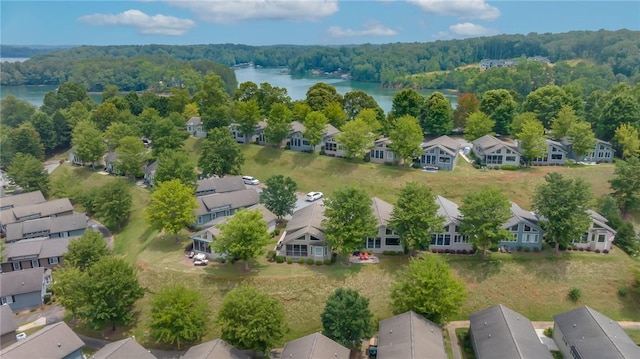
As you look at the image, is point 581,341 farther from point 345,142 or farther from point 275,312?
point 345,142

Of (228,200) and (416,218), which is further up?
(416,218)

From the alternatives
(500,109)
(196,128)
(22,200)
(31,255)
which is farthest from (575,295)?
(22,200)

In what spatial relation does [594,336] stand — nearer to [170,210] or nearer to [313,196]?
[313,196]

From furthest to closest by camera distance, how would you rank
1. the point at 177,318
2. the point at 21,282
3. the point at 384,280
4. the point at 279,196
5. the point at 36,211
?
the point at 36,211, the point at 279,196, the point at 21,282, the point at 384,280, the point at 177,318

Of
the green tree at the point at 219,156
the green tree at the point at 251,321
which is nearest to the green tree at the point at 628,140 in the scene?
the green tree at the point at 251,321

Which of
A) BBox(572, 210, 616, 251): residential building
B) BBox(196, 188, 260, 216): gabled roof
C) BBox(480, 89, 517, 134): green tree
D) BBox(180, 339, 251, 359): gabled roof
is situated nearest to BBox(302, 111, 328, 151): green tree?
BBox(196, 188, 260, 216): gabled roof

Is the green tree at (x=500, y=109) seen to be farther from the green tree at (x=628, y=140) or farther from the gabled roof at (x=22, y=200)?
the gabled roof at (x=22, y=200)

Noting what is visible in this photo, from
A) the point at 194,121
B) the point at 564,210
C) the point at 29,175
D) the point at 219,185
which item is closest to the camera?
the point at 564,210
